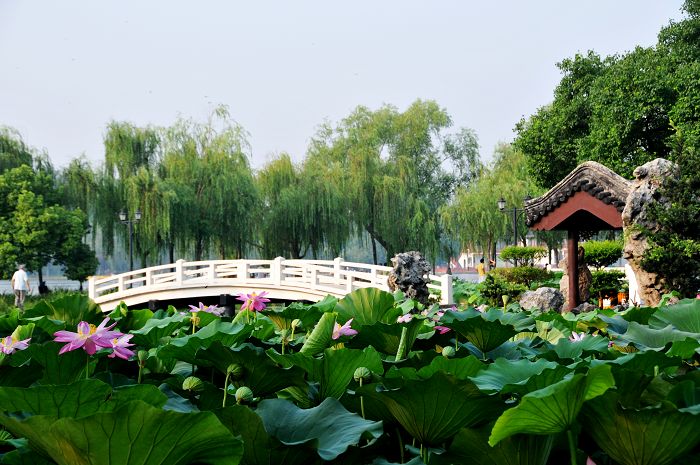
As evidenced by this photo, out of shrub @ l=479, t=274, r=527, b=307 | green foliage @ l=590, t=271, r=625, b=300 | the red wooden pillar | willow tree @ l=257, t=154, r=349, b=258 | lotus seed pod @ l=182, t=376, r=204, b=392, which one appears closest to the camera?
lotus seed pod @ l=182, t=376, r=204, b=392

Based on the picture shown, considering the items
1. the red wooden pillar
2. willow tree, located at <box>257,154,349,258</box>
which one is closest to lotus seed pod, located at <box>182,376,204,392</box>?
the red wooden pillar

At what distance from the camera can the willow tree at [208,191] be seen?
68.3 feet

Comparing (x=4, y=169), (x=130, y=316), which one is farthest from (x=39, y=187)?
(x=130, y=316)

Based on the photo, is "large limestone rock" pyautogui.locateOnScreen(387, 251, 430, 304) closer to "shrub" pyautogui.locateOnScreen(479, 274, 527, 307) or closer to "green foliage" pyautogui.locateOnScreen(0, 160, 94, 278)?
"shrub" pyautogui.locateOnScreen(479, 274, 527, 307)

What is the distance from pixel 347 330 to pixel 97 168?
68.8ft

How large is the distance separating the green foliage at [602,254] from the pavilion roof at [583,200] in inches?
253

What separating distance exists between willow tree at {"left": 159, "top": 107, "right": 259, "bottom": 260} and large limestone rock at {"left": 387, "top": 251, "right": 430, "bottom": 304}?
37.0 feet

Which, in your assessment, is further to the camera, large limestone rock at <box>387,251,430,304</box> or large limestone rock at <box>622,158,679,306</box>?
large limestone rock at <box>387,251,430,304</box>

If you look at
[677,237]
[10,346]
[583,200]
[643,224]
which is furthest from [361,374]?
[583,200]

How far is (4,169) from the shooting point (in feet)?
74.0

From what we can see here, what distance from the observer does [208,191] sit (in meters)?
21.2

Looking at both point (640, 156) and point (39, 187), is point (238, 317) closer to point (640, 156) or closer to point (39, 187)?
point (640, 156)

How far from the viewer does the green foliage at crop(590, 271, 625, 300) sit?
1510 cm

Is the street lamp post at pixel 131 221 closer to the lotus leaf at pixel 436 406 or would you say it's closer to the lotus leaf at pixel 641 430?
the lotus leaf at pixel 436 406
